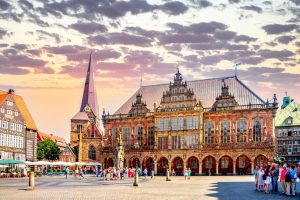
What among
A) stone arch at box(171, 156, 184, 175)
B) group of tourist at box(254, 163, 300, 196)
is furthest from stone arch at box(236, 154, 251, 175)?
group of tourist at box(254, 163, 300, 196)

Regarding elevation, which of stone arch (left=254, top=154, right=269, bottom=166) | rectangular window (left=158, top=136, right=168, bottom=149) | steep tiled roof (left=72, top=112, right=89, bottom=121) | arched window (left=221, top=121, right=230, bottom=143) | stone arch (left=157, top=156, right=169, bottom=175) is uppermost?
steep tiled roof (left=72, top=112, right=89, bottom=121)

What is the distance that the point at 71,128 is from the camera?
373ft

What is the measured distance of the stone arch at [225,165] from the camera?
6944 centimetres

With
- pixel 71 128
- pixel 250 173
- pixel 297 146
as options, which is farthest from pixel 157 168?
pixel 71 128

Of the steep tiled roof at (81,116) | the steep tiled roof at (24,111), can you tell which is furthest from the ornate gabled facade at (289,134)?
the steep tiled roof at (81,116)

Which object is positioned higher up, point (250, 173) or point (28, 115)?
point (28, 115)

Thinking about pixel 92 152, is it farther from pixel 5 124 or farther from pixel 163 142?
pixel 5 124

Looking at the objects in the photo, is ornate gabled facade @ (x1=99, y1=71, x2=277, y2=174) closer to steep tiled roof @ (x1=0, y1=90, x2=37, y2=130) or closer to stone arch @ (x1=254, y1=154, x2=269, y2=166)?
stone arch @ (x1=254, y1=154, x2=269, y2=166)

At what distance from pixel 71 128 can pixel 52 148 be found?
2203cm

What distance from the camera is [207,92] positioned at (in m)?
76.6

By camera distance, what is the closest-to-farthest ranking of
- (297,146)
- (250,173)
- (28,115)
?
(250,173) → (28,115) → (297,146)

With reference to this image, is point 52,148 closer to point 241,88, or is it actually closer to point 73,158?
point 73,158

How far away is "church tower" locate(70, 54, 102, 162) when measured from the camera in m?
96.9

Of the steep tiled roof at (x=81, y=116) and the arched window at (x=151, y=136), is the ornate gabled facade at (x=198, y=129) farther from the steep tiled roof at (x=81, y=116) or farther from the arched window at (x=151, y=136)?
the steep tiled roof at (x=81, y=116)
